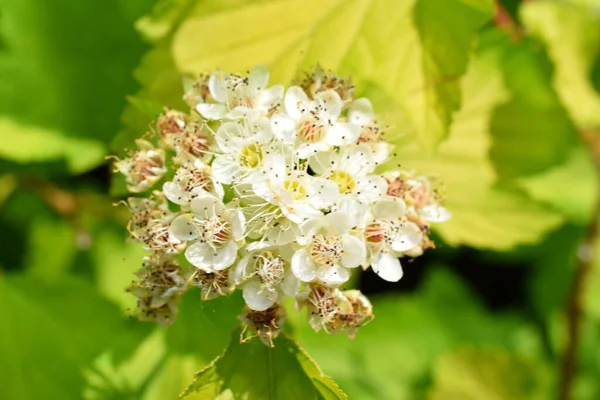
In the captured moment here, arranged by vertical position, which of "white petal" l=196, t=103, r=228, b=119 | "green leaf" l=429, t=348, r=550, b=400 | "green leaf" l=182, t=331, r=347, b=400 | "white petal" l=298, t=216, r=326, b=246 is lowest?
"green leaf" l=429, t=348, r=550, b=400

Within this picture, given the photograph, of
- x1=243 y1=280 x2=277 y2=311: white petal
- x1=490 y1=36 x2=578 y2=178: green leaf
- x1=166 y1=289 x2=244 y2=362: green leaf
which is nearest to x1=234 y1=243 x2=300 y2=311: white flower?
x1=243 y1=280 x2=277 y2=311: white petal

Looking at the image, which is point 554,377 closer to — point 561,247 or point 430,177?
point 561,247

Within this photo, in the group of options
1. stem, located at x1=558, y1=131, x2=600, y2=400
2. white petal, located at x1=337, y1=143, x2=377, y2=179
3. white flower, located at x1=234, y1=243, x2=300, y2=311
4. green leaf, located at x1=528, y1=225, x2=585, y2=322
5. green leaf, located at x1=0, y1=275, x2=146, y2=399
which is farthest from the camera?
green leaf, located at x1=528, y1=225, x2=585, y2=322

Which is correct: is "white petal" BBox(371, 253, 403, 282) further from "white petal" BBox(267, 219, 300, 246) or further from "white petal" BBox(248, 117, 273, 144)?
"white petal" BBox(248, 117, 273, 144)

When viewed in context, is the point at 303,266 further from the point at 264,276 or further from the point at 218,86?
the point at 218,86

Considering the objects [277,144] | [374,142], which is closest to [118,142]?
[277,144]

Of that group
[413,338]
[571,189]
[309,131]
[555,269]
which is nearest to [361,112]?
[309,131]
